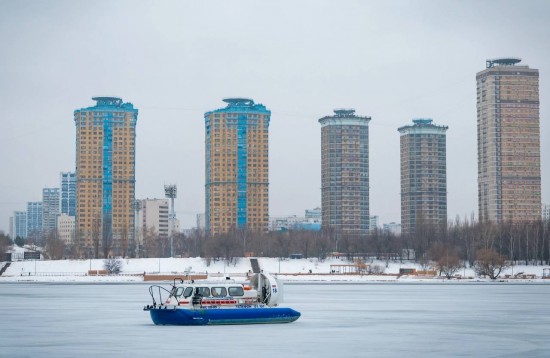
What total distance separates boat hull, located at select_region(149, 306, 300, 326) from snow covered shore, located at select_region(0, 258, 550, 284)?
96.6 metres

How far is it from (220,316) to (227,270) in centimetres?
12316

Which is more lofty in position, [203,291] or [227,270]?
[203,291]

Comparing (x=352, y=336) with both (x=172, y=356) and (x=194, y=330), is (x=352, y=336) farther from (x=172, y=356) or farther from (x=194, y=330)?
(x=172, y=356)

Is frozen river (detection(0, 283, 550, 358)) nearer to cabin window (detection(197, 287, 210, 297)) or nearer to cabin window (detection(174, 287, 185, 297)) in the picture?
cabin window (detection(174, 287, 185, 297))

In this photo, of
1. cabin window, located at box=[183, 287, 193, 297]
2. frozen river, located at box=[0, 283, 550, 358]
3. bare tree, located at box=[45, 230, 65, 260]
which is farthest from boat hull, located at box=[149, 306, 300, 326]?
bare tree, located at box=[45, 230, 65, 260]

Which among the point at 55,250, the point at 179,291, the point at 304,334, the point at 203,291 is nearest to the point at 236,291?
the point at 203,291

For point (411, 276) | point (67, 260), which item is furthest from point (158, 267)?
point (411, 276)

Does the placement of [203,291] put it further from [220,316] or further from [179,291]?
[220,316]

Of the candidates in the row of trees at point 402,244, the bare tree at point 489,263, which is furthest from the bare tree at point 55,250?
the bare tree at point 489,263

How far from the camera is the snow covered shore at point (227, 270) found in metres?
153

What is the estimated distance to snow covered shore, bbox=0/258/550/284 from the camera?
501ft

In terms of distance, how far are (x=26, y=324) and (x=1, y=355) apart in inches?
641

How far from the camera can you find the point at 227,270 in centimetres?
17300

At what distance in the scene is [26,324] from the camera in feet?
170
